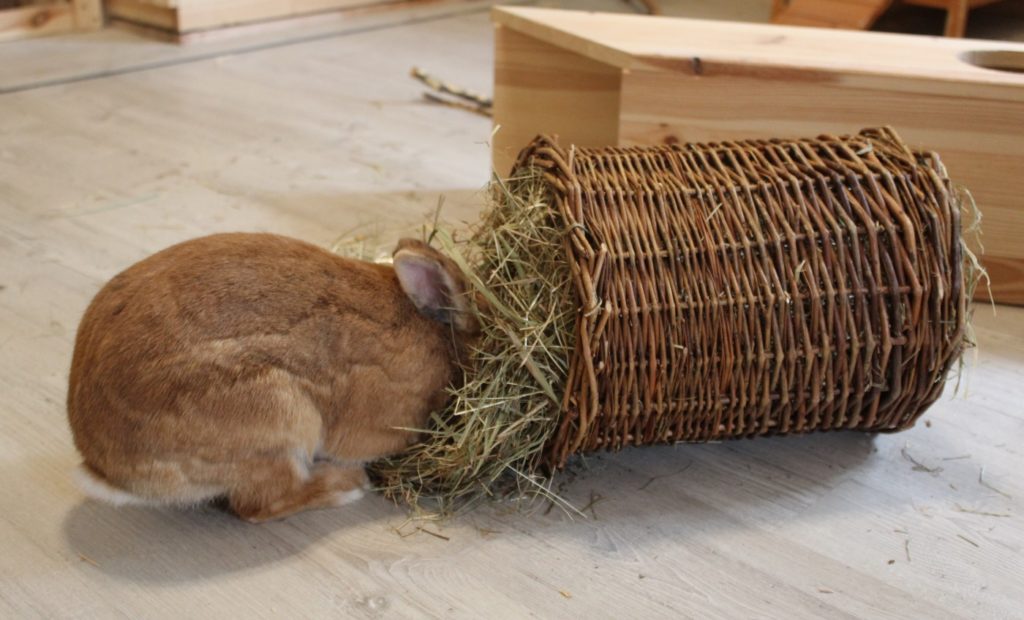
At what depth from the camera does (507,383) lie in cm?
191

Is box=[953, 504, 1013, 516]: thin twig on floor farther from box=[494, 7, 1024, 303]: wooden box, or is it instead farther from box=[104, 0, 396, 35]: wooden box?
box=[104, 0, 396, 35]: wooden box

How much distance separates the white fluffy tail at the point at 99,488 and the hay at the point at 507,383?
43 cm

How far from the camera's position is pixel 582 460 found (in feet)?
6.93

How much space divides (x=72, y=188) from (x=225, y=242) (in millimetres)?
1651

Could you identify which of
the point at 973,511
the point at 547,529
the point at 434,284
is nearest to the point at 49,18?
the point at 434,284

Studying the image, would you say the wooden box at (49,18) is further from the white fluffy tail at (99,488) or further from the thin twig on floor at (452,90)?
the white fluffy tail at (99,488)

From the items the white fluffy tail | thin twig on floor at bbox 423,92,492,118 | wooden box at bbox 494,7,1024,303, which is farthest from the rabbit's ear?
thin twig on floor at bbox 423,92,492,118

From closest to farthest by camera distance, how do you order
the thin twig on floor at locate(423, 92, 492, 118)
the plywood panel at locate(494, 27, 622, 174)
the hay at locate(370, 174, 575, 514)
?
1. the hay at locate(370, 174, 575, 514)
2. the plywood panel at locate(494, 27, 622, 174)
3. the thin twig on floor at locate(423, 92, 492, 118)

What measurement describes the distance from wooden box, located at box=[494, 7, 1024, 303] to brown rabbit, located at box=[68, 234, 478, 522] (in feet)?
3.51

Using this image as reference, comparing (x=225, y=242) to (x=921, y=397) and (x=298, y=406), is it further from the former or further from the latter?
(x=921, y=397)

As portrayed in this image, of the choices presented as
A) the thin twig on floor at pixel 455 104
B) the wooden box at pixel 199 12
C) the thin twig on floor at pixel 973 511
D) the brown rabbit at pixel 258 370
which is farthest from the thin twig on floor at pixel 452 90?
the thin twig on floor at pixel 973 511

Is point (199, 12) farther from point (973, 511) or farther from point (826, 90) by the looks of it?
point (973, 511)

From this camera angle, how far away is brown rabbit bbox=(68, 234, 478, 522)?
5.80 ft

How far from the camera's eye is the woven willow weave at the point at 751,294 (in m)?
1.86
